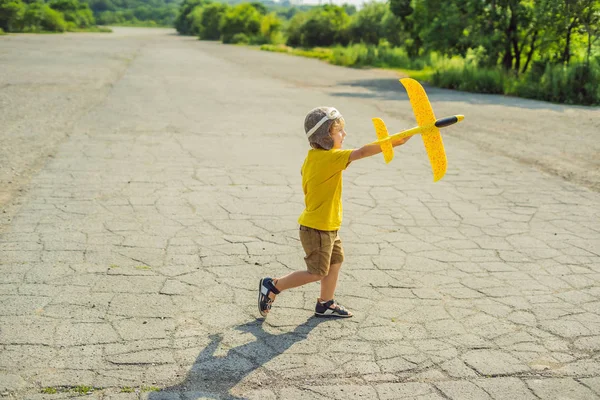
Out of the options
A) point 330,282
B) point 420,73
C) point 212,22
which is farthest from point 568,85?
point 212,22

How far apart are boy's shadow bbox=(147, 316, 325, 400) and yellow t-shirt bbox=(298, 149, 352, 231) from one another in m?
0.63

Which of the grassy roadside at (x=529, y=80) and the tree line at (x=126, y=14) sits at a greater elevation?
the tree line at (x=126, y=14)

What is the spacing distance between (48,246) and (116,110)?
7538 millimetres

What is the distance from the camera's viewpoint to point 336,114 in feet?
11.8

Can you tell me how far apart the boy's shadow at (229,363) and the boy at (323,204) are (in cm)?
20

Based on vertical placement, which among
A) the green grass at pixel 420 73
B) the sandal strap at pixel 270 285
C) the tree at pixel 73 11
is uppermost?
the tree at pixel 73 11

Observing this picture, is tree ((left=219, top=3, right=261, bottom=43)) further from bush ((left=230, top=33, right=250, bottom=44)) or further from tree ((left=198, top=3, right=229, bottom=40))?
tree ((left=198, top=3, right=229, bottom=40))

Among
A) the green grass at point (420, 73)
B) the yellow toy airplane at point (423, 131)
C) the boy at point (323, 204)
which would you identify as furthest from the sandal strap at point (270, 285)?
the green grass at point (420, 73)

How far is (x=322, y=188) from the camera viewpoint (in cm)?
368

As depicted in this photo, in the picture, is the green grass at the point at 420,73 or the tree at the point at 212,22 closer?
the green grass at the point at 420,73

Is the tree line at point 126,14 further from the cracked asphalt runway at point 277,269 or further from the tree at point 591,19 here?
the cracked asphalt runway at point 277,269

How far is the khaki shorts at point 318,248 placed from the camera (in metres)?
3.71

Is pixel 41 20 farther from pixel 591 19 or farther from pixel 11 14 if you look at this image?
pixel 591 19

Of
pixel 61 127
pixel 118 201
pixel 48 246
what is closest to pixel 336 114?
pixel 48 246
